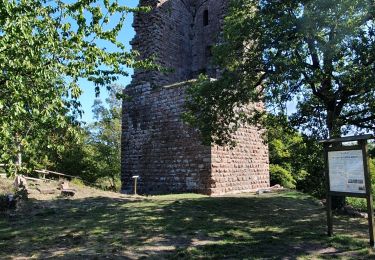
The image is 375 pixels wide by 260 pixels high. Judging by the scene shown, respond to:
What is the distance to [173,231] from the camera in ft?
25.3

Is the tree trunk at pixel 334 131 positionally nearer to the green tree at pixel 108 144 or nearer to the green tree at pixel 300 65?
the green tree at pixel 300 65

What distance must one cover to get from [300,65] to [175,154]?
7499 mm

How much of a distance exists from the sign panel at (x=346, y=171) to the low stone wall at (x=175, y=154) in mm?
7304

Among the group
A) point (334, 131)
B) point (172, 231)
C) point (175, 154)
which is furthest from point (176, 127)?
point (172, 231)

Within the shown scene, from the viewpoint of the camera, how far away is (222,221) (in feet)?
29.2

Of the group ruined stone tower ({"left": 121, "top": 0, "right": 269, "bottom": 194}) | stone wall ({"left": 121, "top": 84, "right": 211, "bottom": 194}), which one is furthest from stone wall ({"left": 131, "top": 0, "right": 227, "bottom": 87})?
stone wall ({"left": 121, "top": 84, "right": 211, "bottom": 194})

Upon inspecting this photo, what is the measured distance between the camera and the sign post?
6.57m

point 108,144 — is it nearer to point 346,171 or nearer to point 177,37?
point 177,37

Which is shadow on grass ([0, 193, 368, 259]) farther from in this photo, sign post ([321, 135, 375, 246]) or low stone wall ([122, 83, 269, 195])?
low stone wall ([122, 83, 269, 195])

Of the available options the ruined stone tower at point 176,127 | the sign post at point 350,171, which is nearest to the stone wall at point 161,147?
the ruined stone tower at point 176,127

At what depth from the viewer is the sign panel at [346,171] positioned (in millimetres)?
6707

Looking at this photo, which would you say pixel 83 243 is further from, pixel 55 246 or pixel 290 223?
pixel 290 223

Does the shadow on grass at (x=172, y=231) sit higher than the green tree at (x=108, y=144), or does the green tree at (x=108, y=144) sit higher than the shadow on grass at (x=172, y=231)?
the green tree at (x=108, y=144)

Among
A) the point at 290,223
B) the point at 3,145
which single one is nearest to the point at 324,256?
the point at 290,223
